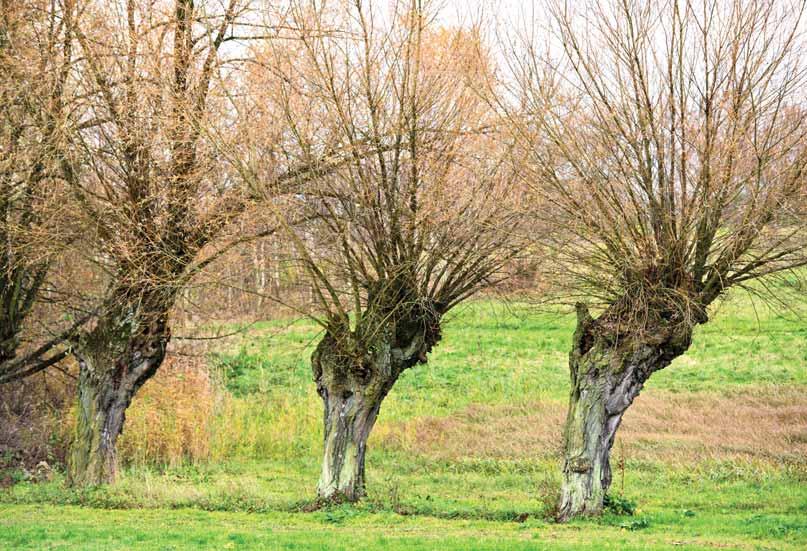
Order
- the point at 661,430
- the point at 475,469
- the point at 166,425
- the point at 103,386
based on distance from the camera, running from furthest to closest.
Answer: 1. the point at 661,430
2. the point at 166,425
3. the point at 475,469
4. the point at 103,386

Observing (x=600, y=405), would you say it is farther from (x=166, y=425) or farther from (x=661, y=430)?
(x=166, y=425)

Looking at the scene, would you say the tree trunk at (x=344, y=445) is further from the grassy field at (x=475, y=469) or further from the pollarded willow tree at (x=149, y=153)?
the pollarded willow tree at (x=149, y=153)

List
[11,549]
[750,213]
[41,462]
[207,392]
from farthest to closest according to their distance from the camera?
[207,392] → [41,462] → [750,213] → [11,549]

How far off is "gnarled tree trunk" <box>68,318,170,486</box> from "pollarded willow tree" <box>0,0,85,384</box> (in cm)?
177

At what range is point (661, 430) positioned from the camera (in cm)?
2336

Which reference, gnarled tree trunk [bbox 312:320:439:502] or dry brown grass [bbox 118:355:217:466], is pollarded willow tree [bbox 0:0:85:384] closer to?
gnarled tree trunk [bbox 312:320:439:502]

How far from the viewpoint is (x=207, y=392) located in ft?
75.8

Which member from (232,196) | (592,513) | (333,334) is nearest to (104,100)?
(232,196)

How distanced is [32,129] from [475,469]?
38.1 feet

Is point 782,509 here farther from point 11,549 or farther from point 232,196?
point 11,549

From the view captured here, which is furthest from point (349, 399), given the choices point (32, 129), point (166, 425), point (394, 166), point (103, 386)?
point (166, 425)

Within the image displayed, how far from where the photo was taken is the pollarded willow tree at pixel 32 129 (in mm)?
13836

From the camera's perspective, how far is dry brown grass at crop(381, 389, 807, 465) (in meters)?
20.3

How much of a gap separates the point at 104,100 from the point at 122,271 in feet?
9.27
